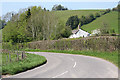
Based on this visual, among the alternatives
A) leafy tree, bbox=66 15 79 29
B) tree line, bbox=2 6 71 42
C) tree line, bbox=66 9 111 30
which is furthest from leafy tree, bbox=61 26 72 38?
leafy tree, bbox=66 15 79 29

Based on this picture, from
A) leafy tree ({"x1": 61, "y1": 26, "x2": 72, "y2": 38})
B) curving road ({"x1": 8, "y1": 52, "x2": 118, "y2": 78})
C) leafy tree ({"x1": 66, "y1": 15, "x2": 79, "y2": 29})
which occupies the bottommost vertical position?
curving road ({"x1": 8, "y1": 52, "x2": 118, "y2": 78})

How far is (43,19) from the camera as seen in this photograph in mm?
70750

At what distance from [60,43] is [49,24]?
2504 cm

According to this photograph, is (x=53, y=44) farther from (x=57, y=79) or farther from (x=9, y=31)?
(x=57, y=79)

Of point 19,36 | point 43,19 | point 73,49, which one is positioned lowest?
point 73,49

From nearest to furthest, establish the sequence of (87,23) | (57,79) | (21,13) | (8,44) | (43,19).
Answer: (57,79)
(8,44)
(43,19)
(21,13)
(87,23)

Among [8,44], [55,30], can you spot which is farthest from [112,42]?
[55,30]

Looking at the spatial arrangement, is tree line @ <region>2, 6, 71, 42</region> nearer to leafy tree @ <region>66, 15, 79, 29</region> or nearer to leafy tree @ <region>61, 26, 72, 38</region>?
leafy tree @ <region>61, 26, 72, 38</region>

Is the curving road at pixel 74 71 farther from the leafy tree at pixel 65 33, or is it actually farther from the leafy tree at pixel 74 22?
the leafy tree at pixel 74 22

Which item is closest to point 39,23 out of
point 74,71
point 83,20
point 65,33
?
point 65,33

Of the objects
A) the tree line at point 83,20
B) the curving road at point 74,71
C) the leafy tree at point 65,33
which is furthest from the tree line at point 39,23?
the curving road at point 74,71

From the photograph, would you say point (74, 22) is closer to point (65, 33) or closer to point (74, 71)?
point (65, 33)

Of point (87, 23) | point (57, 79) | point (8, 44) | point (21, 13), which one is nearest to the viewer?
point (57, 79)

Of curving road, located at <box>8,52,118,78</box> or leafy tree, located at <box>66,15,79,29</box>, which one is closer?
curving road, located at <box>8,52,118,78</box>
